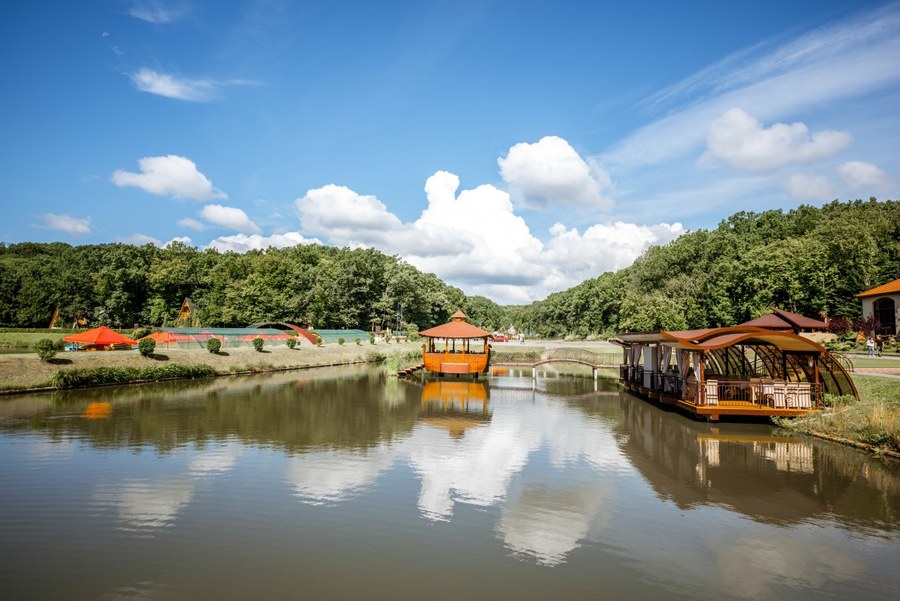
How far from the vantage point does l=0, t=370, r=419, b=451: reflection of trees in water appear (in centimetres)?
1583

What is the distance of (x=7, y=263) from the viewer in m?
81.6

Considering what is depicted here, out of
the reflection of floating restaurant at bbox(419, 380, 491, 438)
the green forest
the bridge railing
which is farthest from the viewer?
the bridge railing

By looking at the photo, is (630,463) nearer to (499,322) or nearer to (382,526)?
(382,526)

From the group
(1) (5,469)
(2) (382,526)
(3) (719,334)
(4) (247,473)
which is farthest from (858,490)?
(1) (5,469)

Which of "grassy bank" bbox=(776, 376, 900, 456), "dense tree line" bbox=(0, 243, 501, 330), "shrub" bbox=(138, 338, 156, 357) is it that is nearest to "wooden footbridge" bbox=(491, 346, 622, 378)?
"grassy bank" bbox=(776, 376, 900, 456)

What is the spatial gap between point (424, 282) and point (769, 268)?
198 feet

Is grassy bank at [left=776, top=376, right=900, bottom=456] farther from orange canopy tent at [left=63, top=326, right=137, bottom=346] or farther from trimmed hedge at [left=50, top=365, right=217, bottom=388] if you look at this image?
orange canopy tent at [left=63, top=326, right=137, bottom=346]

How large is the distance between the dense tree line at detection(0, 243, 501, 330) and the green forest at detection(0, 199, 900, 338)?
6.5 inches

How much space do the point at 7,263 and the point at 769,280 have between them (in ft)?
345

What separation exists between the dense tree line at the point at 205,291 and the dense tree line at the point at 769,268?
115 ft

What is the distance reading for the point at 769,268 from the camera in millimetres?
44094

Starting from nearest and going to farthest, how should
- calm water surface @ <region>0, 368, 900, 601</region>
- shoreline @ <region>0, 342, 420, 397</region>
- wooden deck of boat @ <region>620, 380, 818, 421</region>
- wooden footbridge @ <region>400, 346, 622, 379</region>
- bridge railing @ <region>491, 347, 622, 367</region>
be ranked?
calm water surface @ <region>0, 368, 900, 601</region>
wooden deck of boat @ <region>620, 380, 818, 421</region>
shoreline @ <region>0, 342, 420, 397</region>
wooden footbridge @ <region>400, 346, 622, 379</region>
bridge railing @ <region>491, 347, 622, 367</region>

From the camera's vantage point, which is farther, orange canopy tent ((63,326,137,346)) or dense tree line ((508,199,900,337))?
dense tree line ((508,199,900,337))

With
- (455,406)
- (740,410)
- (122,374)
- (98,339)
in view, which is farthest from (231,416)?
(98,339)
